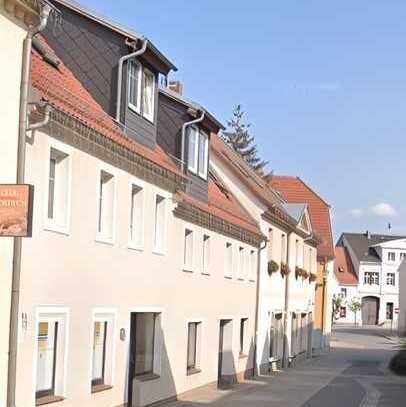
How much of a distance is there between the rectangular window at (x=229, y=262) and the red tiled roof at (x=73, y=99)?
8.29 meters

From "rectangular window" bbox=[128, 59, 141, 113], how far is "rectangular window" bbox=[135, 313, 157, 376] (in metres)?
4.27

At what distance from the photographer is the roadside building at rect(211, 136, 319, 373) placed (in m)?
32.1

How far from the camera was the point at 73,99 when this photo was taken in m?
15.3

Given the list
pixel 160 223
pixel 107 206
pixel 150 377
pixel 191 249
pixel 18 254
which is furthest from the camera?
pixel 191 249

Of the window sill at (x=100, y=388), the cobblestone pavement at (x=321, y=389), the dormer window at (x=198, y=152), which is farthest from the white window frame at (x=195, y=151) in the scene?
the window sill at (x=100, y=388)

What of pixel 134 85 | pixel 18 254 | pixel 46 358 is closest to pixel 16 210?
pixel 18 254

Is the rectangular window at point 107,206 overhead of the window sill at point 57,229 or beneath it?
overhead

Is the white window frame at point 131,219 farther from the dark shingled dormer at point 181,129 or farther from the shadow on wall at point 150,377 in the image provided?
the dark shingled dormer at point 181,129

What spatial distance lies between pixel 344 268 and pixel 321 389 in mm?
91602

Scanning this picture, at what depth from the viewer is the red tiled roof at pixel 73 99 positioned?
45.8 ft

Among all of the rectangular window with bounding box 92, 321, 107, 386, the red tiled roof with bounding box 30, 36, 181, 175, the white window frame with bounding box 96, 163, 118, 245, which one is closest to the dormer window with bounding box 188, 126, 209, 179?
the red tiled roof with bounding box 30, 36, 181, 175

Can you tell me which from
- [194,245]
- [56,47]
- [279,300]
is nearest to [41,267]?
[56,47]

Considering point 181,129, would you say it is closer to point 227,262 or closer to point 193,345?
point 193,345

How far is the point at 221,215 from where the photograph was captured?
2545 centimetres
